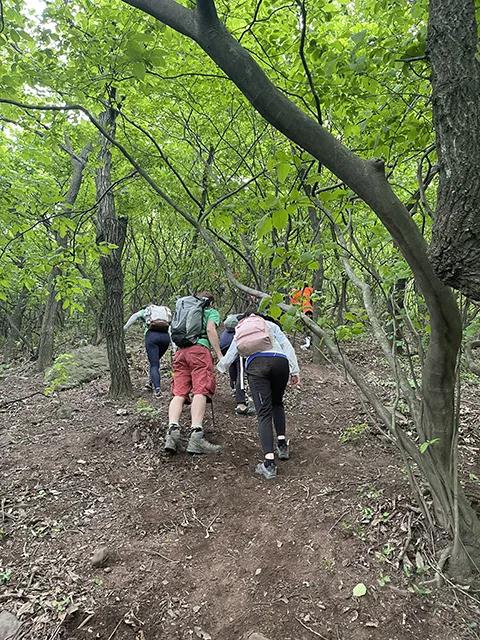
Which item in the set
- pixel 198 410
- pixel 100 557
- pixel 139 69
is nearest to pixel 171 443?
pixel 198 410

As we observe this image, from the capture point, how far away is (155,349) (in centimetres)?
729

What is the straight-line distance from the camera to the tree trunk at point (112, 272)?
6.75 m

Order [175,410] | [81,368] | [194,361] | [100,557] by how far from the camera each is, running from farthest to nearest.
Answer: [81,368]
[194,361]
[175,410]
[100,557]

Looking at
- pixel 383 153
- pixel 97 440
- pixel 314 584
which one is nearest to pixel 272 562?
pixel 314 584

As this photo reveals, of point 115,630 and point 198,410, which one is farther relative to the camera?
point 198,410

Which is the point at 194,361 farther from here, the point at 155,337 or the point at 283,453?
the point at 155,337

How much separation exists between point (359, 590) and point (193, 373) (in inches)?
115

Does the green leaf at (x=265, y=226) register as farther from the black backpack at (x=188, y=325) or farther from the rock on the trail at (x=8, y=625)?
the rock on the trail at (x=8, y=625)

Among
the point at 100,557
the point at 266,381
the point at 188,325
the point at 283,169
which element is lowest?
the point at 100,557

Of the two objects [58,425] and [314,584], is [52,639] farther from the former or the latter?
[58,425]

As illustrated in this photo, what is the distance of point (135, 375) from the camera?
882cm

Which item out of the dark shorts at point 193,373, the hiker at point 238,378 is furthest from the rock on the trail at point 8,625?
the hiker at point 238,378

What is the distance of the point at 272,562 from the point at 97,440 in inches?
112

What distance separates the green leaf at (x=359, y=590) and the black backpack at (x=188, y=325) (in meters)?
3.07
